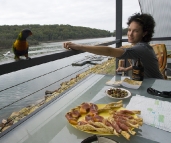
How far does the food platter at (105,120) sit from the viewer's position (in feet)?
2.30

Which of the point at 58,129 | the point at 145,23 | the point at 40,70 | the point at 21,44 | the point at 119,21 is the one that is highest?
the point at 119,21

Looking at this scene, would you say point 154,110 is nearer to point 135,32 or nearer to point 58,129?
point 58,129

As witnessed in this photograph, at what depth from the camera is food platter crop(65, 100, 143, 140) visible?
701mm

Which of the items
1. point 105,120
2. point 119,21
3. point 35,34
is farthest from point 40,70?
point 119,21

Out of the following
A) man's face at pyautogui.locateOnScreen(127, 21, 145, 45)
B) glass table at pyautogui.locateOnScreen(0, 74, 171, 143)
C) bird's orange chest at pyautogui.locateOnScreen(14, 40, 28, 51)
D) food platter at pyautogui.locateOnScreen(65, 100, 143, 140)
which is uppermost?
man's face at pyautogui.locateOnScreen(127, 21, 145, 45)

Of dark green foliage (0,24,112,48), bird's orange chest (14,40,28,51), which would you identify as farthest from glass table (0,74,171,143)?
dark green foliage (0,24,112,48)

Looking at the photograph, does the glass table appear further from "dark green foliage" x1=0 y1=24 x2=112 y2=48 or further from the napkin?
"dark green foliage" x1=0 y1=24 x2=112 y2=48

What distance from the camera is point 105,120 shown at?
0.78 m

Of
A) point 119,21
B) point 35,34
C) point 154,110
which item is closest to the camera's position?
point 154,110

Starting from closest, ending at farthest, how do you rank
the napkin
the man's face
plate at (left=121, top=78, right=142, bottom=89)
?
the napkin → plate at (left=121, top=78, right=142, bottom=89) → the man's face

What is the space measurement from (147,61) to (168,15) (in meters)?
3.45

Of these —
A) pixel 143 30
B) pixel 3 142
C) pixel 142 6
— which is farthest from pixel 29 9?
pixel 3 142

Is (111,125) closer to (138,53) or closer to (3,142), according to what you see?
(3,142)

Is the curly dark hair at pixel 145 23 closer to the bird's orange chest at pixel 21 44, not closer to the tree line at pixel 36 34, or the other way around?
the tree line at pixel 36 34
